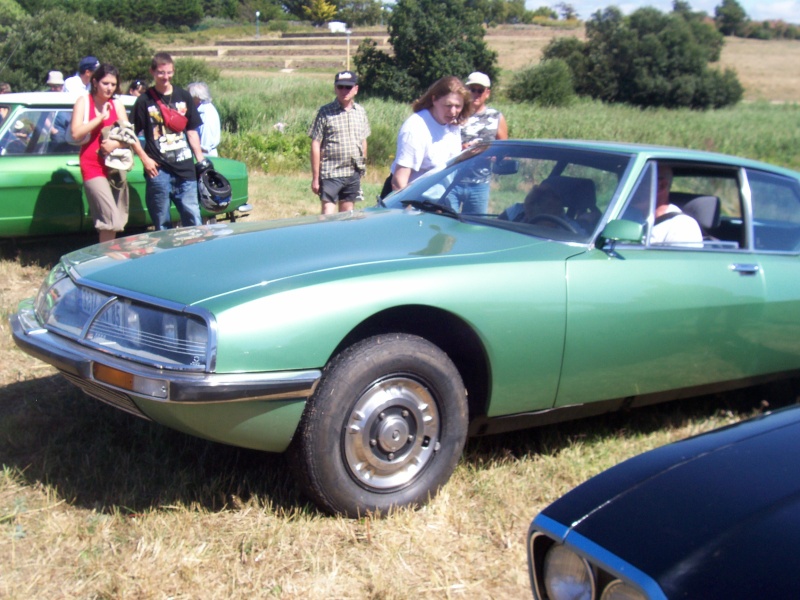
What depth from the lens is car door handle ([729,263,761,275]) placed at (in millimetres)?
4043

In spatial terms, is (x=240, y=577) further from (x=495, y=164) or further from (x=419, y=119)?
(x=419, y=119)

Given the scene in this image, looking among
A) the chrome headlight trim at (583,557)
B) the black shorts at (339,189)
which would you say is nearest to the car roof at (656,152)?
the black shorts at (339,189)

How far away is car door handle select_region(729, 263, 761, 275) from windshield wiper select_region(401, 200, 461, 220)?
130cm

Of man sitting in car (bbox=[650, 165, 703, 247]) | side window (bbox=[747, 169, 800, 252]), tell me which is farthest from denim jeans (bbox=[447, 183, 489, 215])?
side window (bbox=[747, 169, 800, 252])

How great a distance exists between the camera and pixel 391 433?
316 centimetres

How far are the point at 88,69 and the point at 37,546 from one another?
725cm

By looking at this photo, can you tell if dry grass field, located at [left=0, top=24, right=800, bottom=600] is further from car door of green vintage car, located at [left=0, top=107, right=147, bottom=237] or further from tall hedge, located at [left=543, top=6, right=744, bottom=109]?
tall hedge, located at [left=543, top=6, right=744, bottom=109]

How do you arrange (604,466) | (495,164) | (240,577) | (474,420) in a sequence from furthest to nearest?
(495,164), (604,466), (474,420), (240,577)

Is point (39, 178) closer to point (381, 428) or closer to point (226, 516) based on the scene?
point (226, 516)

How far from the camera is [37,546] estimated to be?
9.78ft

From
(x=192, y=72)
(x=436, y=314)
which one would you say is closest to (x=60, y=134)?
(x=436, y=314)

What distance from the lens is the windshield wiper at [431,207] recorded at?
13.6ft

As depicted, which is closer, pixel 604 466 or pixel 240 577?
pixel 240 577

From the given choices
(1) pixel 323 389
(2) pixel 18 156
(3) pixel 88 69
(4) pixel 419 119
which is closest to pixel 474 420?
(1) pixel 323 389
